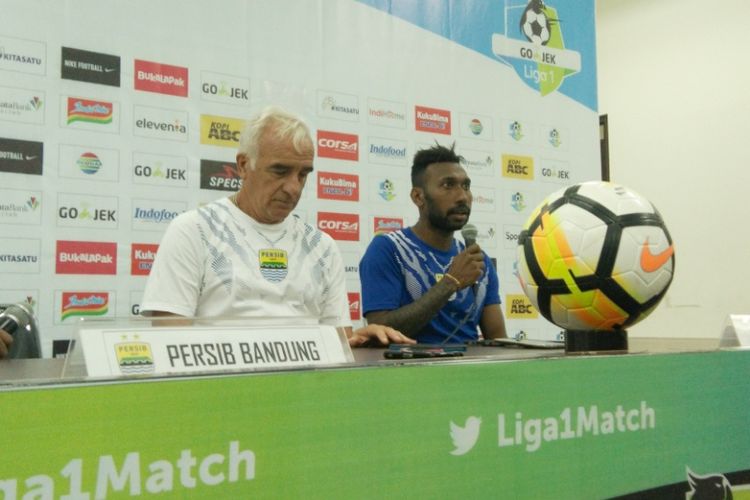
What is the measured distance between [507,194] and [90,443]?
9.95 ft

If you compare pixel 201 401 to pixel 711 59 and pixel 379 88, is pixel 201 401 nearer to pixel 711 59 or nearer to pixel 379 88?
pixel 379 88

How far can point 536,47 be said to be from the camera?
11.7 feet

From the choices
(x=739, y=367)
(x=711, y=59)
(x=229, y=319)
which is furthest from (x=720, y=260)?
(x=229, y=319)

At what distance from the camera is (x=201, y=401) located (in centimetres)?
54

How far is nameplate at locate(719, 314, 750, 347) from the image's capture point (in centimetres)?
101

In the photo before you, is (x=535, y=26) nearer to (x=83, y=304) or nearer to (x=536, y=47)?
(x=536, y=47)

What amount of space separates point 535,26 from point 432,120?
859 millimetres

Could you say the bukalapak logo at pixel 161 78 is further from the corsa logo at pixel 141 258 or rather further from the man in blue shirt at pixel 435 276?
the man in blue shirt at pixel 435 276

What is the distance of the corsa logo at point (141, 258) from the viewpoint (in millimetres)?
2488

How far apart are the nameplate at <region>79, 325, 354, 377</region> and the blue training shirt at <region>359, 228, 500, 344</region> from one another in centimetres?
141

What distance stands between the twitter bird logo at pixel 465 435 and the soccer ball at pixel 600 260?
0.32m

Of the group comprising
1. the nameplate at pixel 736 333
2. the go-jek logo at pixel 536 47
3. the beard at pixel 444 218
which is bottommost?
the nameplate at pixel 736 333

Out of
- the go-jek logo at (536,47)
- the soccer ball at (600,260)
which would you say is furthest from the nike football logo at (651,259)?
the go-jek logo at (536,47)

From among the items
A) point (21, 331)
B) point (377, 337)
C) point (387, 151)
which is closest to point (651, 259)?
point (377, 337)
